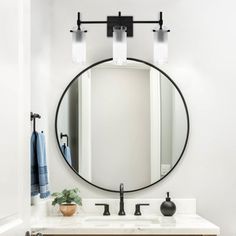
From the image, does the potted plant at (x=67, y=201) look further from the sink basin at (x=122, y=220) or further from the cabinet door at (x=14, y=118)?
the cabinet door at (x=14, y=118)

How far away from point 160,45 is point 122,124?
2.03ft

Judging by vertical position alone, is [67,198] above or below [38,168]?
below

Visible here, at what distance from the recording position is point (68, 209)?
3471 mm

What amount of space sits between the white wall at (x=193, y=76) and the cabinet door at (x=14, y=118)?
1317 mm

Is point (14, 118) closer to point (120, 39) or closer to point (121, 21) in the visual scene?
point (120, 39)

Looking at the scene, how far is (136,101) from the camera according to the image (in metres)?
3.68

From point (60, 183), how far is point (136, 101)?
0.79 meters

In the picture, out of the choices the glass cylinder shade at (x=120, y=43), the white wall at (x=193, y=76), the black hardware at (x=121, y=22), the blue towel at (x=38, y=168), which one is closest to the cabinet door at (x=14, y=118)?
the blue towel at (x=38, y=168)

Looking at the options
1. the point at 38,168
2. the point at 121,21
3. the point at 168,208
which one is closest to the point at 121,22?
the point at 121,21

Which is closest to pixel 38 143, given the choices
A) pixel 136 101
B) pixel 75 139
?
pixel 75 139

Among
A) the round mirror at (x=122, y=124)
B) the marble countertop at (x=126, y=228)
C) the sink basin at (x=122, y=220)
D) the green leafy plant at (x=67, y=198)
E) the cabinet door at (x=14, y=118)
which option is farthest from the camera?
the round mirror at (x=122, y=124)

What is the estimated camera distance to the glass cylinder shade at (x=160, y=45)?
3473 millimetres

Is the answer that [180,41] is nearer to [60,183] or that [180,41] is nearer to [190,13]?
[190,13]

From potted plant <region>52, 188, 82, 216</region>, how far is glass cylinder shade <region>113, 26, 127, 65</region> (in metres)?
0.96
